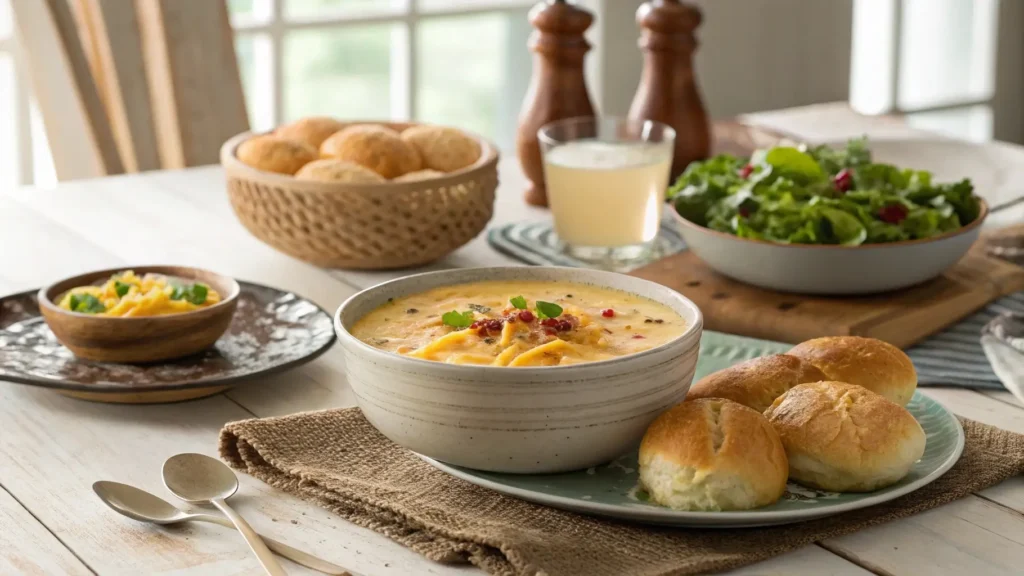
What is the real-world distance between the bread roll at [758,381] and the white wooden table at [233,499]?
0.14 meters

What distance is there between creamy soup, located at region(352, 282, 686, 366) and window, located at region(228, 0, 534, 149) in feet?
7.96

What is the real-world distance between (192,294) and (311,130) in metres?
0.49

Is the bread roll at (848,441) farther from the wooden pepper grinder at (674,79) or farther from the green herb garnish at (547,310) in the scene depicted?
the wooden pepper grinder at (674,79)

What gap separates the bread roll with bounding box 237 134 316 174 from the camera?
1.59 meters

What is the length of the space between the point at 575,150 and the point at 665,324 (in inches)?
27.3

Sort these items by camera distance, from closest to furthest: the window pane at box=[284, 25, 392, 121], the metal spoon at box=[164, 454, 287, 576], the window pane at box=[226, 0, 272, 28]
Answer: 1. the metal spoon at box=[164, 454, 287, 576]
2. the window pane at box=[226, 0, 272, 28]
3. the window pane at box=[284, 25, 392, 121]

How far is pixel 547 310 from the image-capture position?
0.98 meters

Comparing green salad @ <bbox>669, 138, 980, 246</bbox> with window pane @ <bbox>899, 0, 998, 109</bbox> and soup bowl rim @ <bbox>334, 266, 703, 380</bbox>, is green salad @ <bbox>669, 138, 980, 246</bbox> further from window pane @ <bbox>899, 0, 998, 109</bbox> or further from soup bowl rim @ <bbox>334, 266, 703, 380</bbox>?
window pane @ <bbox>899, 0, 998, 109</bbox>

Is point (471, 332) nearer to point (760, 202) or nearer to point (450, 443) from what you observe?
point (450, 443)

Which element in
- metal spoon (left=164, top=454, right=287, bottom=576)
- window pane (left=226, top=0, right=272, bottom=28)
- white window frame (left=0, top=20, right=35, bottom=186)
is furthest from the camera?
window pane (left=226, top=0, right=272, bottom=28)

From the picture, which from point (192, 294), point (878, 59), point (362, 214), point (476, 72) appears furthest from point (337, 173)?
point (878, 59)

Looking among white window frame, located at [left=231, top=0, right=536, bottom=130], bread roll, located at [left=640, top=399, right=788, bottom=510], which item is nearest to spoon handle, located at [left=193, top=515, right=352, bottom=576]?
bread roll, located at [left=640, top=399, right=788, bottom=510]

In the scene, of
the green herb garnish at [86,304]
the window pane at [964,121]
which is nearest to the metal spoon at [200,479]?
the green herb garnish at [86,304]

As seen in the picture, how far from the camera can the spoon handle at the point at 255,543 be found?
846 millimetres
